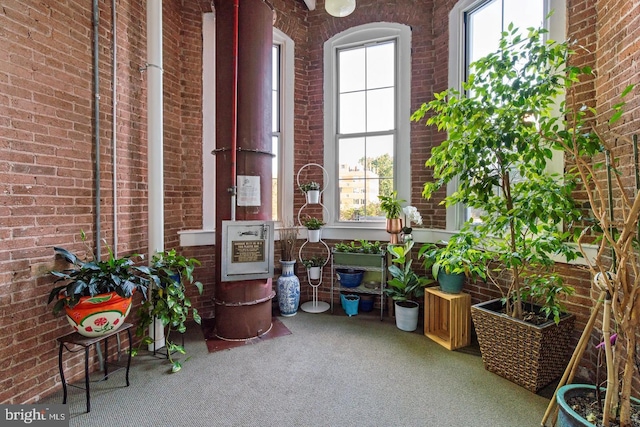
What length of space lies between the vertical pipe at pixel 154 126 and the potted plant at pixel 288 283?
4.28ft

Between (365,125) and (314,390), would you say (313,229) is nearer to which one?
(365,125)

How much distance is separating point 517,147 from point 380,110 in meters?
2.12

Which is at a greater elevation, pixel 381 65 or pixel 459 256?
pixel 381 65

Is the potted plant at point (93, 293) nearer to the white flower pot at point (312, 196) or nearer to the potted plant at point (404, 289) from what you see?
the white flower pot at point (312, 196)

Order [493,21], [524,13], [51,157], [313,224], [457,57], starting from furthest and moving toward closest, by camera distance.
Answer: [313,224] < [457,57] < [493,21] < [524,13] < [51,157]

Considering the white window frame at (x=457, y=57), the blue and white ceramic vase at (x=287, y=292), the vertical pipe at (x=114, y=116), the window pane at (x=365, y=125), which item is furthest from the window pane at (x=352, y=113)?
the vertical pipe at (x=114, y=116)

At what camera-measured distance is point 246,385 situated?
215 cm

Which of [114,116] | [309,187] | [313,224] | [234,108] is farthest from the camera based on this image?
[309,187]

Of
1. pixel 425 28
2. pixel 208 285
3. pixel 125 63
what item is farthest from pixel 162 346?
pixel 425 28

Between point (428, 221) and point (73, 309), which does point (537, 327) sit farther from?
point (73, 309)

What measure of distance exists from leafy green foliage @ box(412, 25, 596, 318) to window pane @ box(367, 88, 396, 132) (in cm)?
152

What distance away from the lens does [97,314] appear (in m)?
1.92

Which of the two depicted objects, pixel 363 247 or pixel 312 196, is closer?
pixel 363 247

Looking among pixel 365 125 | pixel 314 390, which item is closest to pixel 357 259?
pixel 314 390
